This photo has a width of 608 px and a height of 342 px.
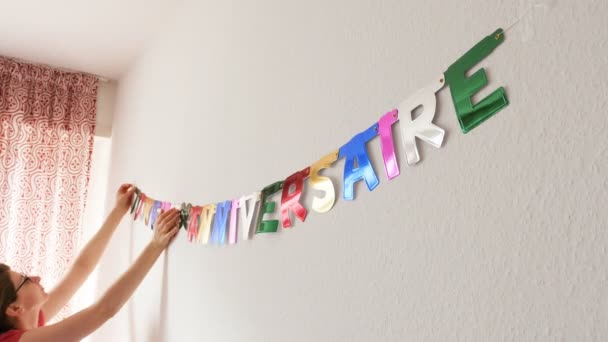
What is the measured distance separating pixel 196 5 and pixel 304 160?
3.38ft

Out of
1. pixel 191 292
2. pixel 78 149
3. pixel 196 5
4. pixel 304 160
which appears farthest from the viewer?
pixel 78 149

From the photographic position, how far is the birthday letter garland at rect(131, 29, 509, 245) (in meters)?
0.51

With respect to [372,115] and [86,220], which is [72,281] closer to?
[86,220]

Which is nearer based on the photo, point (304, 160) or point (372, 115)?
point (372, 115)

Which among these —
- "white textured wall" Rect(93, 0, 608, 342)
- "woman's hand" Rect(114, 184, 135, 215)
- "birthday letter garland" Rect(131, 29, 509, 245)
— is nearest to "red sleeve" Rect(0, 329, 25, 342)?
"white textured wall" Rect(93, 0, 608, 342)

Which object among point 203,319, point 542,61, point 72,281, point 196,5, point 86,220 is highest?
point 196,5

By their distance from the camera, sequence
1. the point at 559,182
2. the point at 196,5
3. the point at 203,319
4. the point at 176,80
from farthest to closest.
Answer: the point at 176,80, the point at 196,5, the point at 203,319, the point at 559,182

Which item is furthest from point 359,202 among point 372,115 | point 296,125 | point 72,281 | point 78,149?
point 78,149

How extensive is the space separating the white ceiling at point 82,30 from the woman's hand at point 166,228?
930 millimetres

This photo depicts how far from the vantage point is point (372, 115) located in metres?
0.69

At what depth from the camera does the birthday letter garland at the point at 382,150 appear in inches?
20.1

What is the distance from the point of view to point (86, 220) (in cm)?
267

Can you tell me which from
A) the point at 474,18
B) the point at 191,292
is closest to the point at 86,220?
the point at 191,292

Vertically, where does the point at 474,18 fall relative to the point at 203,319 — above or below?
above
